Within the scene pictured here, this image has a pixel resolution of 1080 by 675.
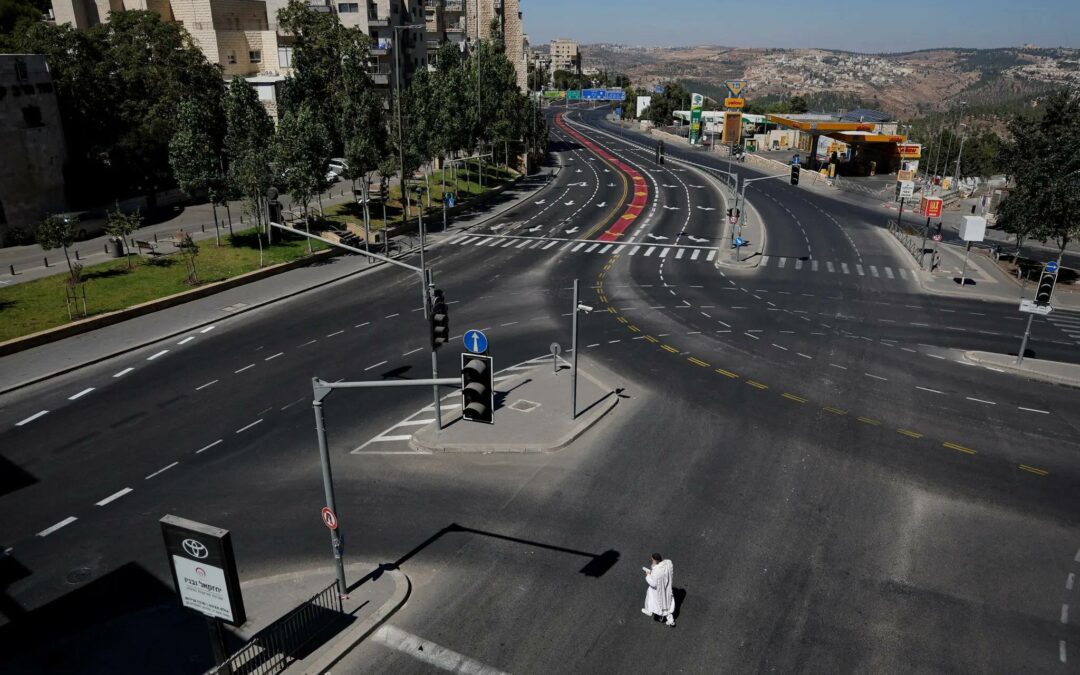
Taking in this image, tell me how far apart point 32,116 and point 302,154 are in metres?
20.7

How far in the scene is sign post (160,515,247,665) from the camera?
11.6 metres

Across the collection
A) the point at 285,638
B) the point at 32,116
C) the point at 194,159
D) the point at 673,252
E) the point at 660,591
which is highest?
the point at 32,116

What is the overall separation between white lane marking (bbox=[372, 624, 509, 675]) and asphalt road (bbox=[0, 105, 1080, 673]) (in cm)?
11

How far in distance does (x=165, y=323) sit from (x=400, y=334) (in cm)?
1189

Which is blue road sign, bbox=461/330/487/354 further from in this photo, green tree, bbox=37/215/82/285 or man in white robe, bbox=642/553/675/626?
green tree, bbox=37/215/82/285

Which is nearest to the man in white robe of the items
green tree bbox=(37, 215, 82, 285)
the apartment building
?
green tree bbox=(37, 215, 82, 285)

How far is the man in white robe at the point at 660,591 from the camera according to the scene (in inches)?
579

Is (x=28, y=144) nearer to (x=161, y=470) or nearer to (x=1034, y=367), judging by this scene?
(x=161, y=470)

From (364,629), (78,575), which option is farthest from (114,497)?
(364,629)

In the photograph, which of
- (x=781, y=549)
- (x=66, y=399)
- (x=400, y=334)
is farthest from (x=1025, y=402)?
(x=66, y=399)

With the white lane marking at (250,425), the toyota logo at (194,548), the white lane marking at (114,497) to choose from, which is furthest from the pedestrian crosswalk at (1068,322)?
the white lane marking at (114,497)

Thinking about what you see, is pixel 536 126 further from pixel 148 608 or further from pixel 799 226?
pixel 148 608

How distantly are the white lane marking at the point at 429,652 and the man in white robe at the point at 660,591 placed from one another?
11.6 ft

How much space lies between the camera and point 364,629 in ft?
48.1
